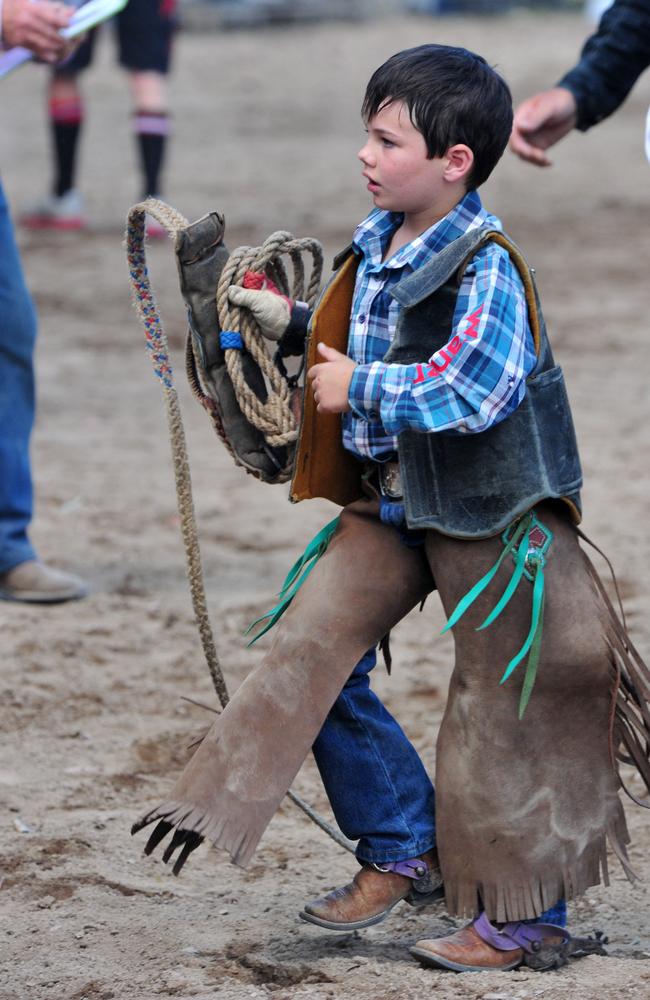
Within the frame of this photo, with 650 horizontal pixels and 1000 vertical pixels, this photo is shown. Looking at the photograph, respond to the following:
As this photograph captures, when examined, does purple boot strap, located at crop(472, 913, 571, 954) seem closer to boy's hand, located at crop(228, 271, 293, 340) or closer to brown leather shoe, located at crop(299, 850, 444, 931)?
brown leather shoe, located at crop(299, 850, 444, 931)

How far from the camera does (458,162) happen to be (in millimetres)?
2479

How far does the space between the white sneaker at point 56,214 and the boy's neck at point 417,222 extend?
7.26m

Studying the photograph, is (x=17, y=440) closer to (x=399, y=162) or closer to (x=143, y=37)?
(x=399, y=162)

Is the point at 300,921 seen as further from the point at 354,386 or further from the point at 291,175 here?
the point at 291,175

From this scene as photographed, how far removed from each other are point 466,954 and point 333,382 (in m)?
1.00

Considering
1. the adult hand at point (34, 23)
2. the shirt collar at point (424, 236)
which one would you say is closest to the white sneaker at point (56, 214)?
the adult hand at point (34, 23)

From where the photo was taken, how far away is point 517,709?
2576 mm

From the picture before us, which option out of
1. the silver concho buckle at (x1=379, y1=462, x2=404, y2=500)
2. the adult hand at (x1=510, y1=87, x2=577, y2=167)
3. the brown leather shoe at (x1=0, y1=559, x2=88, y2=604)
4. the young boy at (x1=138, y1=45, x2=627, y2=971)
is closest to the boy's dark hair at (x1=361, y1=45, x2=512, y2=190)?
the young boy at (x1=138, y1=45, x2=627, y2=971)

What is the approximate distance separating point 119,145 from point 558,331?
6412mm

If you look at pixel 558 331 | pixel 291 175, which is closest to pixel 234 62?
pixel 291 175

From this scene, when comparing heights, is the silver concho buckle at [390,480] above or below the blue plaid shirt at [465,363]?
below

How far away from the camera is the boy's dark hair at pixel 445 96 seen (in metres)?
2.43

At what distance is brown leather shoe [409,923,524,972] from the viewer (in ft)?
8.61

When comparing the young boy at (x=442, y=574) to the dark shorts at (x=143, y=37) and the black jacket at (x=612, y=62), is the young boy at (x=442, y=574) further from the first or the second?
the dark shorts at (x=143, y=37)
